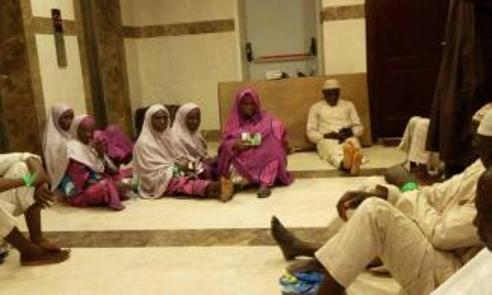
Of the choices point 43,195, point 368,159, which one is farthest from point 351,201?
point 368,159

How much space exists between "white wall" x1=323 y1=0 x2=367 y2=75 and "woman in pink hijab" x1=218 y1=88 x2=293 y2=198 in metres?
2.01

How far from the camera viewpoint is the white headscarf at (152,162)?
A: 453 cm

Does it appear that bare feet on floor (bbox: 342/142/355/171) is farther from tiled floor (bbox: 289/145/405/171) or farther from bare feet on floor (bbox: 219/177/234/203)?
bare feet on floor (bbox: 219/177/234/203)

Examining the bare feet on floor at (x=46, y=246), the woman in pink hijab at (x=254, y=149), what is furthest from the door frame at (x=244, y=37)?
the bare feet on floor at (x=46, y=246)

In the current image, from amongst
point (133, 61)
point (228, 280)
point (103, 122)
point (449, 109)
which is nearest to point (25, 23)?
point (103, 122)

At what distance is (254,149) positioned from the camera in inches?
180

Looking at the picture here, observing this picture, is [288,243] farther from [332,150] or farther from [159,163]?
[332,150]

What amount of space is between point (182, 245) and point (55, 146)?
5.65ft

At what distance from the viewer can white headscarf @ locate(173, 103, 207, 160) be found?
15.6 ft

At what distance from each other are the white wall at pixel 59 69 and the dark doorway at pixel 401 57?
3194mm

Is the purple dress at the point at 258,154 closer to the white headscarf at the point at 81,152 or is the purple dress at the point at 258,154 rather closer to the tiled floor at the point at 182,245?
the tiled floor at the point at 182,245

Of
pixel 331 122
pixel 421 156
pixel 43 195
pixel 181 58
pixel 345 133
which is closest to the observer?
pixel 43 195

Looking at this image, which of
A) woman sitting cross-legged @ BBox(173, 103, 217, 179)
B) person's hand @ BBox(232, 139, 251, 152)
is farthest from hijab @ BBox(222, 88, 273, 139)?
woman sitting cross-legged @ BBox(173, 103, 217, 179)

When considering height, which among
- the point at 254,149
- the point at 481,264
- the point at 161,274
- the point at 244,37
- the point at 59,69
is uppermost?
the point at 244,37
